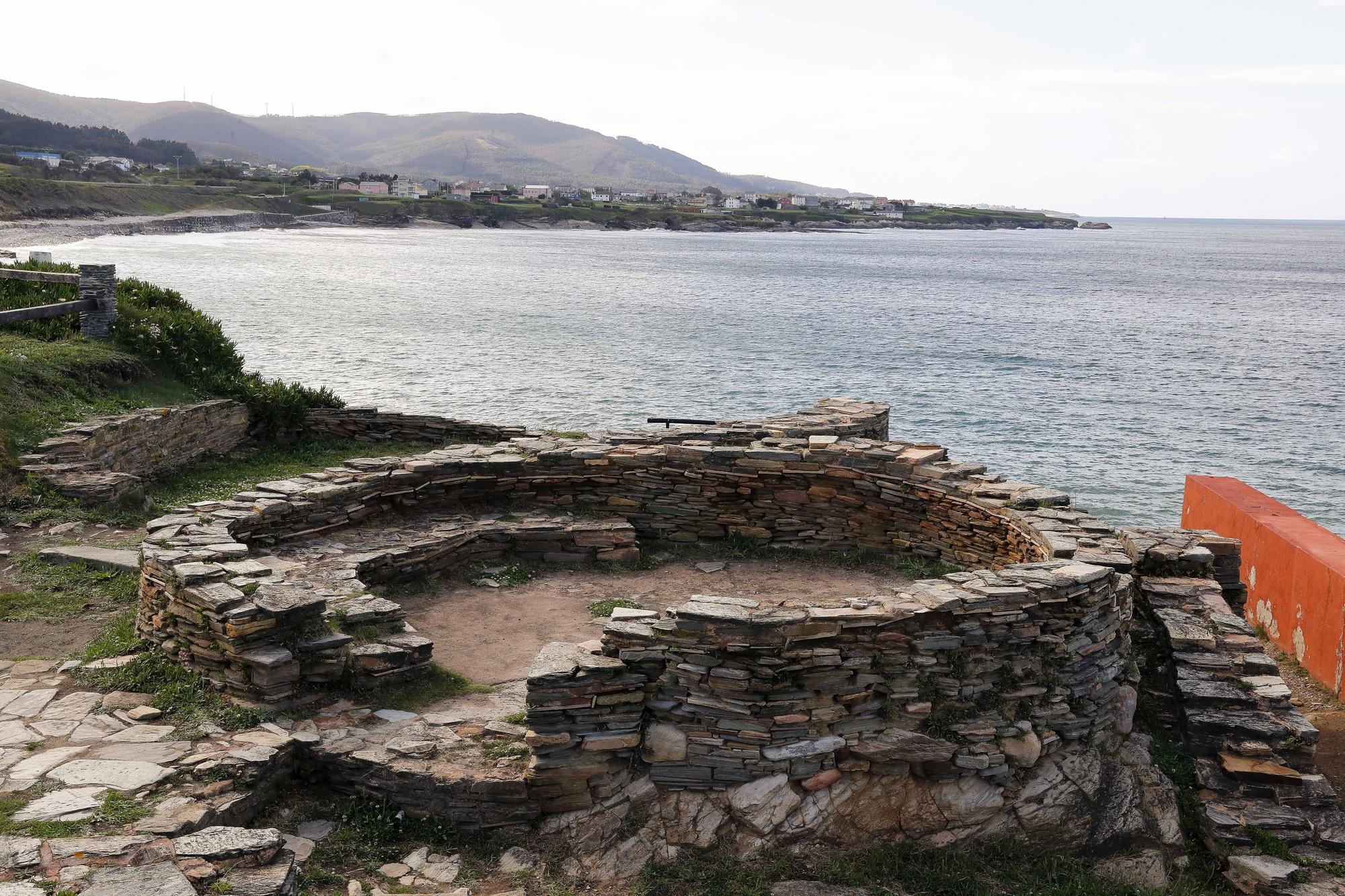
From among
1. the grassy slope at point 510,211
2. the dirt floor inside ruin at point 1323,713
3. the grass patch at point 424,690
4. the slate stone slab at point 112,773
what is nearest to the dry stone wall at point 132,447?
the grass patch at point 424,690

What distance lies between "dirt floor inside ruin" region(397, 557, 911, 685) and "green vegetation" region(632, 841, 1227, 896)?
2.36 meters

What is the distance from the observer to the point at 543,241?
5212 inches

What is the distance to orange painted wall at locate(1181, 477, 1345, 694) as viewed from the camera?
10.5 metres

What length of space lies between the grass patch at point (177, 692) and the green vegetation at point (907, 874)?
10.9ft

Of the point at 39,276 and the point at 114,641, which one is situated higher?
the point at 39,276

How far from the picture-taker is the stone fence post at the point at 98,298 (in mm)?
17297

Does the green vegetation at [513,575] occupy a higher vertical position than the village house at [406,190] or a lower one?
lower

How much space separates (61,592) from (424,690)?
14.4ft

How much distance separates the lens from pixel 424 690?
8422 mm

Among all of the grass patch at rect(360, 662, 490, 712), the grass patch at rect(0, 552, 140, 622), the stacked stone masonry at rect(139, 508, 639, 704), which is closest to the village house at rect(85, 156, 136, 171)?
the grass patch at rect(0, 552, 140, 622)

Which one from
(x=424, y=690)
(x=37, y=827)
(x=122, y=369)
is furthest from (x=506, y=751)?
(x=122, y=369)

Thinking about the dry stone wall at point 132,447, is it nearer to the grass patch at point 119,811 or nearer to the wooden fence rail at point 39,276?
the wooden fence rail at point 39,276

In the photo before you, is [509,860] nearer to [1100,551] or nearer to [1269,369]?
[1100,551]

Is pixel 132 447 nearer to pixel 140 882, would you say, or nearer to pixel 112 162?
pixel 140 882
